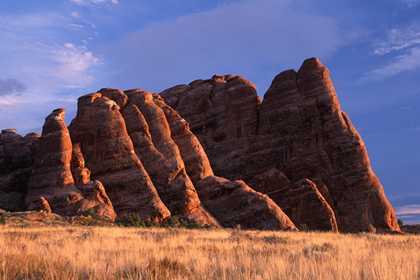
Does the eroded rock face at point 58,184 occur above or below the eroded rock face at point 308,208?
above

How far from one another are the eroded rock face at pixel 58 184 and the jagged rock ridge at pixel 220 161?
4.8 inches

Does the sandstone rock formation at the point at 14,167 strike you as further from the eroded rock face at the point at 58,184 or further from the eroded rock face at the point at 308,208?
the eroded rock face at the point at 308,208

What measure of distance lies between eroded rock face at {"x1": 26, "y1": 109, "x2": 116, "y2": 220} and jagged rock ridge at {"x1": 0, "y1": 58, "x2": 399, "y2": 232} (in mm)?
122

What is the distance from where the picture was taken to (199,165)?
47625 millimetres

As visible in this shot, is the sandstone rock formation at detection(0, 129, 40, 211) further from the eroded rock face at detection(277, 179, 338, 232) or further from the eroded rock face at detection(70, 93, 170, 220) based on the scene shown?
the eroded rock face at detection(277, 179, 338, 232)

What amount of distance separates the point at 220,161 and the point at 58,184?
24.6 meters

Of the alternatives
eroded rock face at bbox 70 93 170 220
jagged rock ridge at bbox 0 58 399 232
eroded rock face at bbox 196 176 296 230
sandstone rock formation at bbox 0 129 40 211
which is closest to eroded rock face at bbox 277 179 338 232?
jagged rock ridge at bbox 0 58 399 232

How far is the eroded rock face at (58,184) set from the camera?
123 feet

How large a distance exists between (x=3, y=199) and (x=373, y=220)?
141 ft

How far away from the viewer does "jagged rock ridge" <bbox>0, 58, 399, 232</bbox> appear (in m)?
41.3

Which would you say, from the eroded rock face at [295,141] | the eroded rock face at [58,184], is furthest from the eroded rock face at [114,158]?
the eroded rock face at [295,141]

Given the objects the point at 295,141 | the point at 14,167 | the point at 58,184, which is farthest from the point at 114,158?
the point at 295,141

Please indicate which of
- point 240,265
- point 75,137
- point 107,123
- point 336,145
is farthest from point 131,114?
point 240,265

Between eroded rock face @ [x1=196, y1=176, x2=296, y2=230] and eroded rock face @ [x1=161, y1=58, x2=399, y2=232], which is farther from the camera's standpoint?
eroded rock face @ [x1=161, y1=58, x2=399, y2=232]
